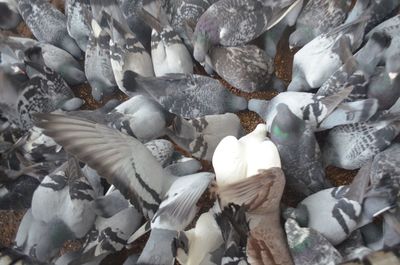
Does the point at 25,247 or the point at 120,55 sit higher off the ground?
the point at 120,55

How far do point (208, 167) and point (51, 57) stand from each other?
0.38 metres

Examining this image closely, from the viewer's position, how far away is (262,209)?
0.89 meters

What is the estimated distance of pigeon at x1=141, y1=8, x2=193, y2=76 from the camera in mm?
1058

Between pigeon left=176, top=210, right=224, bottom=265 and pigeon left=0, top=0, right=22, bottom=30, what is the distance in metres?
0.63

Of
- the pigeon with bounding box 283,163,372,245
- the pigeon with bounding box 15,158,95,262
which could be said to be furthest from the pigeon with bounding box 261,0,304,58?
the pigeon with bounding box 15,158,95,262

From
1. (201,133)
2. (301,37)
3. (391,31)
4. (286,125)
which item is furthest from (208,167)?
(391,31)

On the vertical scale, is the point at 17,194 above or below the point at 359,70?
below

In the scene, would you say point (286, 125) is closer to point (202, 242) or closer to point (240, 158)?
point (240, 158)

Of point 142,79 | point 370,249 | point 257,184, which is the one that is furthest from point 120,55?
point 370,249

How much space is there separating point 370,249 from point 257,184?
21 centimetres

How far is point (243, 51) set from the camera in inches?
41.6

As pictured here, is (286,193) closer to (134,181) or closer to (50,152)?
(134,181)

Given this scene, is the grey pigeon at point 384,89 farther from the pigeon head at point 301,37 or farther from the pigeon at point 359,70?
the pigeon head at point 301,37

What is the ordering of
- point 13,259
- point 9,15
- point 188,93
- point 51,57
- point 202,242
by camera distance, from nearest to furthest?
point 13,259 → point 202,242 → point 188,93 → point 51,57 → point 9,15
